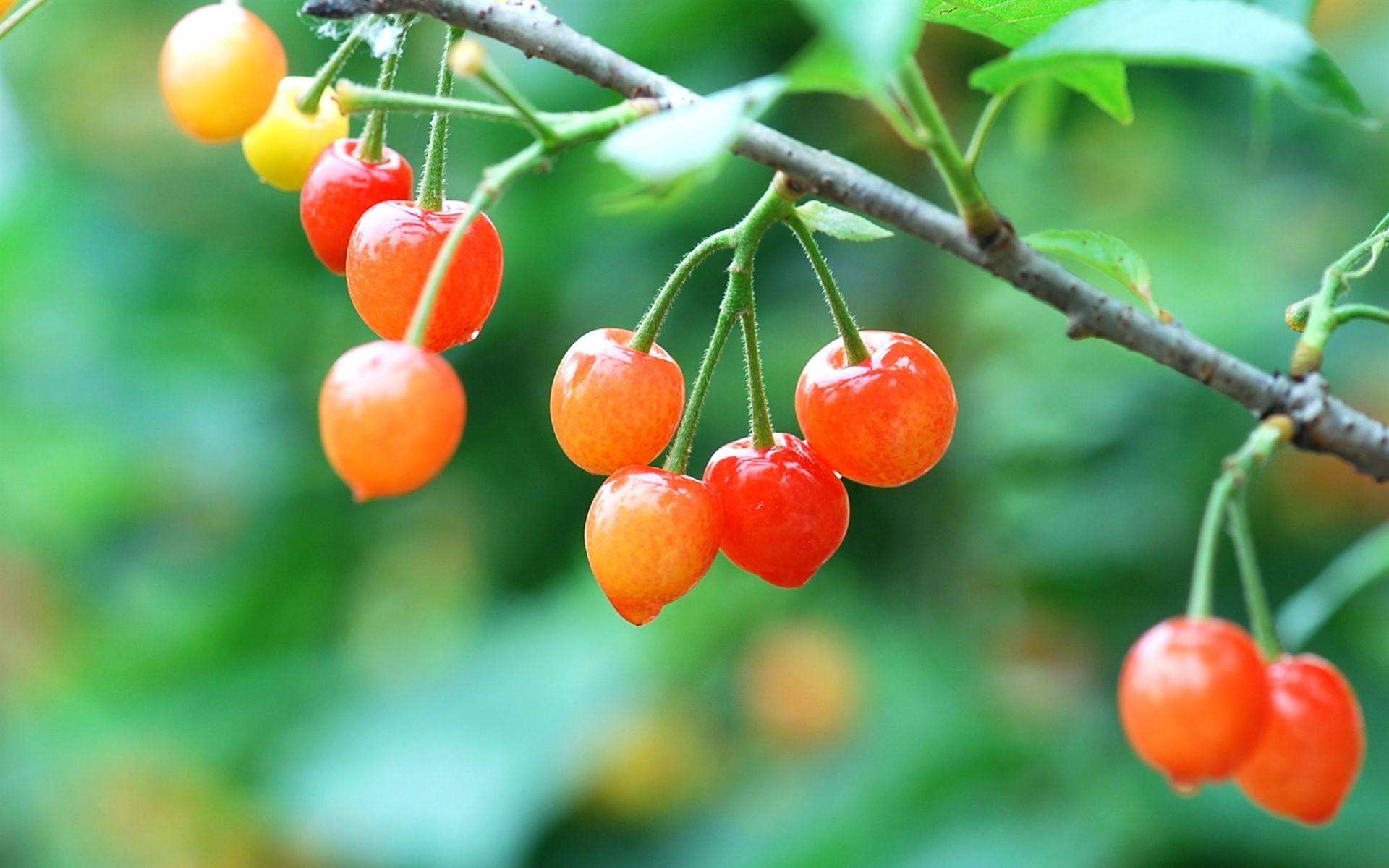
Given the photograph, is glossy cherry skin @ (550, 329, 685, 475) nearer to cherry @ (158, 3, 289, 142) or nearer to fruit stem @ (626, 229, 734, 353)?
fruit stem @ (626, 229, 734, 353)

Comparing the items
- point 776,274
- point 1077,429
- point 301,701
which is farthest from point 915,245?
point 301,701

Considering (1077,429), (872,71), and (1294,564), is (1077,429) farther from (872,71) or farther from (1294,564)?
(872,71)

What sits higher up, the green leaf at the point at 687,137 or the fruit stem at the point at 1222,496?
the green leaf at the point at 687,137

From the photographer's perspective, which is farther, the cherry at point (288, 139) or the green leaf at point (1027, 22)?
the cherry at point (288, 139)

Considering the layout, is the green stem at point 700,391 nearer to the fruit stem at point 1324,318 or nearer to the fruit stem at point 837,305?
the fruit stem at point 837,305

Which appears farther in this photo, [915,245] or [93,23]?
[93,23]

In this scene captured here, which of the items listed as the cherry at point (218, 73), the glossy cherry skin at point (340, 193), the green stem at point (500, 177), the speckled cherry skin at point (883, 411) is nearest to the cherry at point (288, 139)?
the glossy cherry skin at point (340, 193)

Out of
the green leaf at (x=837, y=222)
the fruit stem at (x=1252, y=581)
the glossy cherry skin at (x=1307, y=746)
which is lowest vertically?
the glossy cherry skin at (x=1307, y=746)
